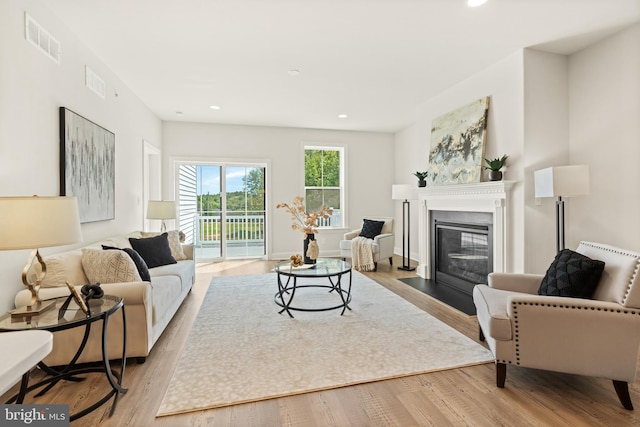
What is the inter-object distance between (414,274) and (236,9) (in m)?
4.33

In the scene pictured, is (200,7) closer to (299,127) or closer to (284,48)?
(284,48)

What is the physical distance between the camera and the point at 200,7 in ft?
8.73

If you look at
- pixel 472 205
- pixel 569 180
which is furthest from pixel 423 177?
pixel 569 180

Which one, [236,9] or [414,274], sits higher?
[236,9]

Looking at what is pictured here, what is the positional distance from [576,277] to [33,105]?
13.2ft

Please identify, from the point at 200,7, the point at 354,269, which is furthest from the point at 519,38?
the point at 354,269

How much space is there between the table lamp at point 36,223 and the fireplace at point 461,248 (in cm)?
392

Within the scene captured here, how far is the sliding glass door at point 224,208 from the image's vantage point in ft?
21.3

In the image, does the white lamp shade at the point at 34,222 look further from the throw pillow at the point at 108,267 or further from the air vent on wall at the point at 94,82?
the air vent on wall at the point at 94,82

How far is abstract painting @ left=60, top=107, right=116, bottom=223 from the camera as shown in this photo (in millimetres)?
2863

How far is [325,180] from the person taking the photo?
7.23 metres

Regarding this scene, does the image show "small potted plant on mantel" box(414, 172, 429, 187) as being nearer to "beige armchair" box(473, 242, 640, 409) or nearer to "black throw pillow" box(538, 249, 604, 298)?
"black throw pillow" box(538, 249, 604, 298)

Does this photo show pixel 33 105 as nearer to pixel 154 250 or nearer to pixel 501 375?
pixel 154 250

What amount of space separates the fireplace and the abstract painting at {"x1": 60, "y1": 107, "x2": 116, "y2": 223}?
4.22 m
